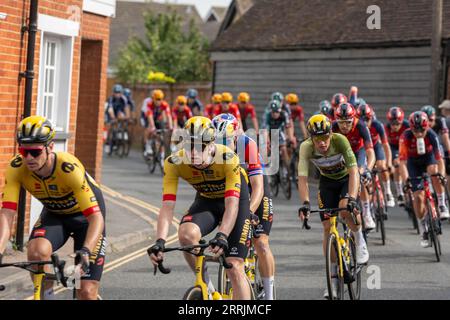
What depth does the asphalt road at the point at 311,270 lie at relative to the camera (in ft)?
37.0

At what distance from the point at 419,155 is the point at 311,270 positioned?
11.2ft

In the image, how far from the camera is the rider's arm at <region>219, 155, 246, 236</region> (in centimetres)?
799

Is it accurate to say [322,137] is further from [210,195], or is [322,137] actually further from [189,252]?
[189,252]

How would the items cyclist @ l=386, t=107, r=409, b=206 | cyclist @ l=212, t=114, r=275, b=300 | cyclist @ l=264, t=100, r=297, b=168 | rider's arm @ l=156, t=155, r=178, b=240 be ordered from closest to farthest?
rider's arm @ l=156, t=155, r=178, b=240 → cyclist @ l=212, t=114, r=275, b=300 → cyclist @ l=386, t=107, r=409, b=206 → cyclist @ l=264, t=100, r=297, b=168

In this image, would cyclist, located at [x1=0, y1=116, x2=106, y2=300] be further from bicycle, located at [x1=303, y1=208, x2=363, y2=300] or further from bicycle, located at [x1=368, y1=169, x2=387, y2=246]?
bicycle, located at [x1=368, y1=169, x2=387, y2=246]

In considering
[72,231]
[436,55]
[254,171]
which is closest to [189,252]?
[72,231]

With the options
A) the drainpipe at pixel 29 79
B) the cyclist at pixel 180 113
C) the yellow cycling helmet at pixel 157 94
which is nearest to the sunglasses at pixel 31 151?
the drainpipe at pixel 29 79

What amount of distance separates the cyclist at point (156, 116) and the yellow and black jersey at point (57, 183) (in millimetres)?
17996

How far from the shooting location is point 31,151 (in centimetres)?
741

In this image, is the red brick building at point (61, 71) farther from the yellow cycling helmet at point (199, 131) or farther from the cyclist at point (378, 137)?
the yellow cycling helmet at point (199, 131)

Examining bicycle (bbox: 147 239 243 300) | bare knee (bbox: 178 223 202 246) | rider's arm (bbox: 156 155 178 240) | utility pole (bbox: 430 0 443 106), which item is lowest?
bicycle (bbox: 147 239 243 300)

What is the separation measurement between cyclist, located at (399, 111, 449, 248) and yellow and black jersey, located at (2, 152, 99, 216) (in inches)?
302

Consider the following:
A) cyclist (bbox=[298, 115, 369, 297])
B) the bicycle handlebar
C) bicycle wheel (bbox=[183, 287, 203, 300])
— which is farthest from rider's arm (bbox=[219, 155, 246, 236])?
cyclist (bbox=[298, 115, 369, 297])

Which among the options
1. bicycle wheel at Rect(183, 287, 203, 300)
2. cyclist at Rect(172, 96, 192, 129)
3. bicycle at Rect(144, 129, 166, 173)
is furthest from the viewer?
cyclist at Rect(172, 96, 192, 129)
